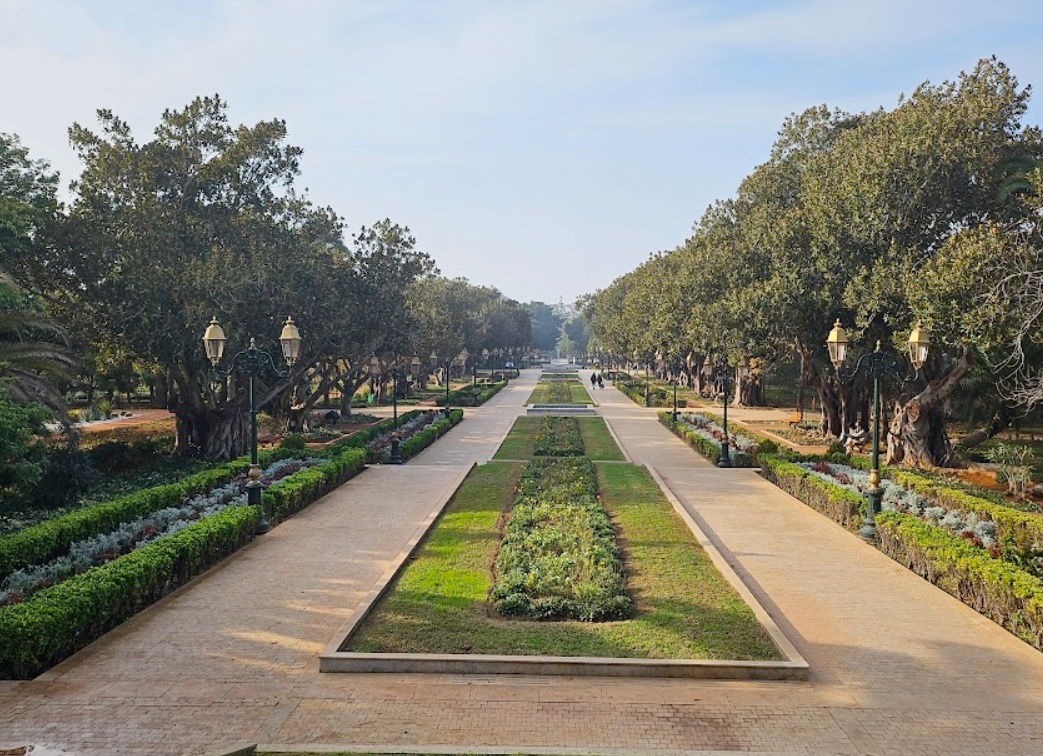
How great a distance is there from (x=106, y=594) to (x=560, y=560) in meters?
6.07

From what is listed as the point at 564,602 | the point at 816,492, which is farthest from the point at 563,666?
the point at 816,492

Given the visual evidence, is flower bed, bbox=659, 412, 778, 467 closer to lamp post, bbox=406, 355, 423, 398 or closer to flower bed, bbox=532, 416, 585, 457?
flower bed, bbox=532, 416, 585, 457

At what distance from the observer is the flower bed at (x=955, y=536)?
33.2ft

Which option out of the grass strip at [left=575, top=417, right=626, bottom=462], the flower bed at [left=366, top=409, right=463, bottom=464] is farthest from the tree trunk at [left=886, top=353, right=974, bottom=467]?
the flower bed at [left=366, top=409, right=463, bottom=464]

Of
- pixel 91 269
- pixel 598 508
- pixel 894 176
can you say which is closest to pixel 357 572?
pixel 598 508

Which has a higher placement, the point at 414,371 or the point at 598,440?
the point at 414,371

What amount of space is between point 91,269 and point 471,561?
53.7ft

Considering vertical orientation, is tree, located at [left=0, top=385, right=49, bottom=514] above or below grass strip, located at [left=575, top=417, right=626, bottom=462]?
above

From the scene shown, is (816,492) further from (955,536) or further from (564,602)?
(564,602)

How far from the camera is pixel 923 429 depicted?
77.6 feet

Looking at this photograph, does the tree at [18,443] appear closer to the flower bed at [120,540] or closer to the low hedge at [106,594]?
the flower bed at [120,540]

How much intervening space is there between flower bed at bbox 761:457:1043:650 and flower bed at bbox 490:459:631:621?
4611mm

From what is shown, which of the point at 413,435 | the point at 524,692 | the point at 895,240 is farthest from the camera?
the point at 413,435

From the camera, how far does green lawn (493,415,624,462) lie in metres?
26.5
